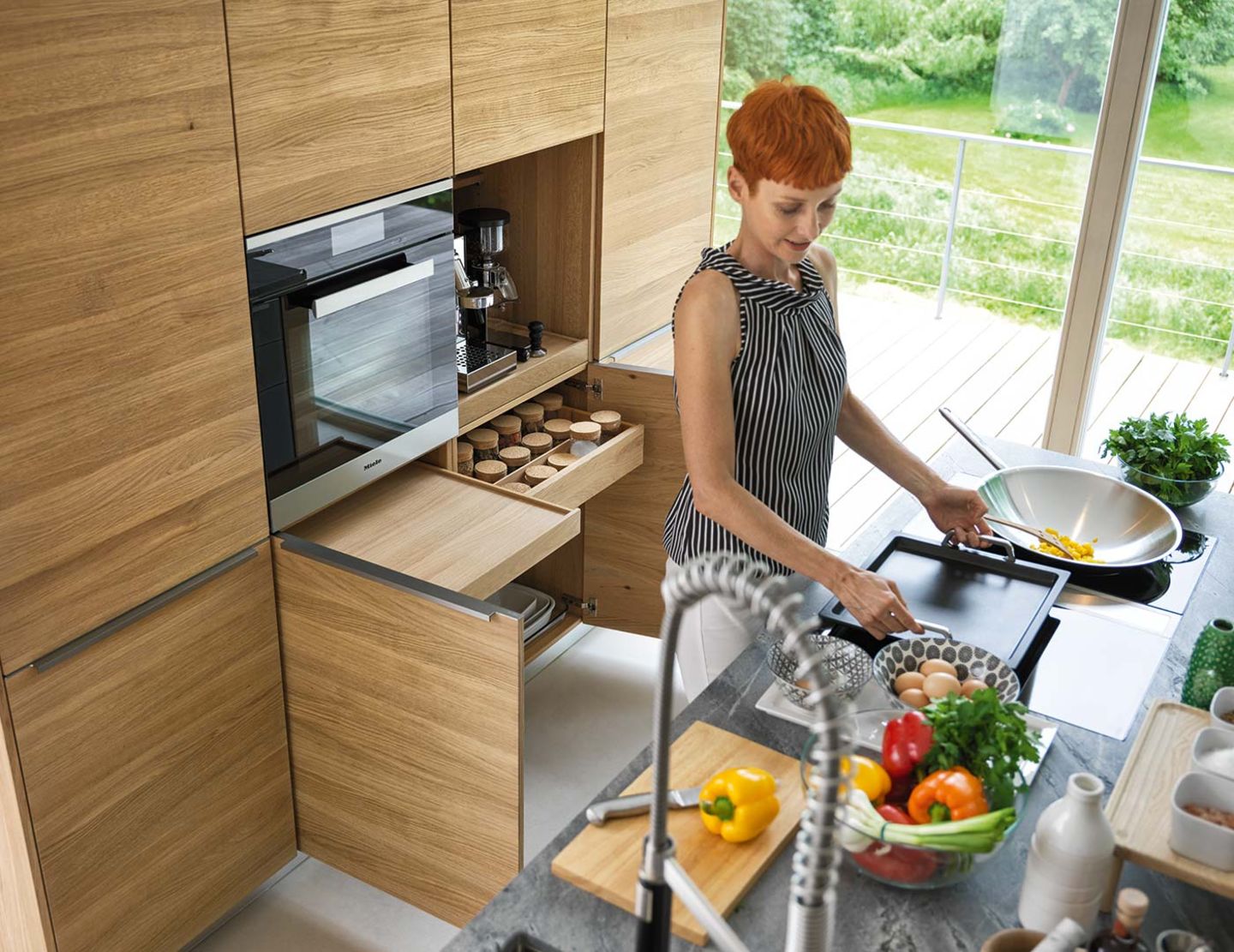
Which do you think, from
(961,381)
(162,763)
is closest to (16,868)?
(162,763)

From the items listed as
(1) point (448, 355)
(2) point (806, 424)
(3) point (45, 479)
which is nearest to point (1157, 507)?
(2) point (806, 424)

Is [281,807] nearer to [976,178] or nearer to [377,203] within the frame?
[377,203]

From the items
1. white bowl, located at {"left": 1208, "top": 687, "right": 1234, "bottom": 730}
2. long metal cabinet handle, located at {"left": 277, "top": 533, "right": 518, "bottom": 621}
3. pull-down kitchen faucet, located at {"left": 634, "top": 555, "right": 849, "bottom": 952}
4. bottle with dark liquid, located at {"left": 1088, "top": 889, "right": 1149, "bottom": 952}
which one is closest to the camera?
pull-down kitchen faucet, located at {"left": 634, "top": 555, "right": 849, "bottom": 952}

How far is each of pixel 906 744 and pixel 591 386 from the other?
1.77m

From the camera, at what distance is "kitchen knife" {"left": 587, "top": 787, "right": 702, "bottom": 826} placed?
1.45 metres

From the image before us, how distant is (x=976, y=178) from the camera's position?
149 inches

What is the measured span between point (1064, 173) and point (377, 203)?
204 cm

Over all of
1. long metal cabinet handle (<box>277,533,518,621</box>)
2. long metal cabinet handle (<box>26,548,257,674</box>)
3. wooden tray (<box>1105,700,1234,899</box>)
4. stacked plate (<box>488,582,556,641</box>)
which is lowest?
stacked plate (<box>488,582,556,641</box>)

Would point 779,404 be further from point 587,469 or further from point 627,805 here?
point 587,469

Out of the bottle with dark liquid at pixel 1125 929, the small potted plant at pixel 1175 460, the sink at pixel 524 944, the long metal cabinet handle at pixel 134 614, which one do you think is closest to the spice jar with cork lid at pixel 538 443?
the long metal cabinet handle at pixel 134 614

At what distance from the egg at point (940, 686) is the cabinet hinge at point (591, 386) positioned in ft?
5.16

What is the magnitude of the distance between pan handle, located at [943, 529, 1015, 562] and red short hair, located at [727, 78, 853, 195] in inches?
26.2

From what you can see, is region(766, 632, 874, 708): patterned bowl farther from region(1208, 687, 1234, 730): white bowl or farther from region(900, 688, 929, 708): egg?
region(1208, 687, 1234, 730): white bowl

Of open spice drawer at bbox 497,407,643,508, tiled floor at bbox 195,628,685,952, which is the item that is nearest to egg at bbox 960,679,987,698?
tiled floor at bbox 195,628,685,952
